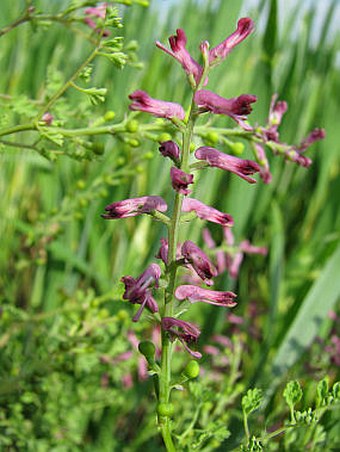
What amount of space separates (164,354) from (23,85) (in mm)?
1844

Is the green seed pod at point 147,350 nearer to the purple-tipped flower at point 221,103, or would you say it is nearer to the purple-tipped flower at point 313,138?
the purple-tipped flower at point 221,103

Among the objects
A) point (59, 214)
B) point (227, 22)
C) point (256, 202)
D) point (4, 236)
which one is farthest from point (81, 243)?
point (227, 22)

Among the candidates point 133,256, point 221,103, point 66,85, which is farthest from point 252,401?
point 133,256

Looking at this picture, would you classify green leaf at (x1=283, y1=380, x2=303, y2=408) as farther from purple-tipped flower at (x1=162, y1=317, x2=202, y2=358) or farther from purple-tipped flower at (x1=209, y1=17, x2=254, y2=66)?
purple-tipped flower at (x1=209, y1=17, x2=254, y2=66)

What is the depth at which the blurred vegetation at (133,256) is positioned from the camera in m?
1.20

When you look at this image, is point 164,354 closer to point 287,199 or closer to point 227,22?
point 227,22

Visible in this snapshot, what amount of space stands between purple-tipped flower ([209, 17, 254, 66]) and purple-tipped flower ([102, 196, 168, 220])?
184 mm

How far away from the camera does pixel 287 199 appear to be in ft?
7.49

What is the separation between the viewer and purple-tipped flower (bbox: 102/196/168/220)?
2.37ft

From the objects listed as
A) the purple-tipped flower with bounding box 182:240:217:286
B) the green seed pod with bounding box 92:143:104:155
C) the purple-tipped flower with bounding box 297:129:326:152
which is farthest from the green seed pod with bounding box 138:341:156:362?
the purple-tipped flower with bounding box 297:129:326:152

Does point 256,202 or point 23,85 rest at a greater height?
point 23,85

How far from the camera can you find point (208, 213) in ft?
2.45

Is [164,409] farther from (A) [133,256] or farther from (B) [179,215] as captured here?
(A) [133,256]

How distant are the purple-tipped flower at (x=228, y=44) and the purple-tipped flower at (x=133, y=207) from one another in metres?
0.18
